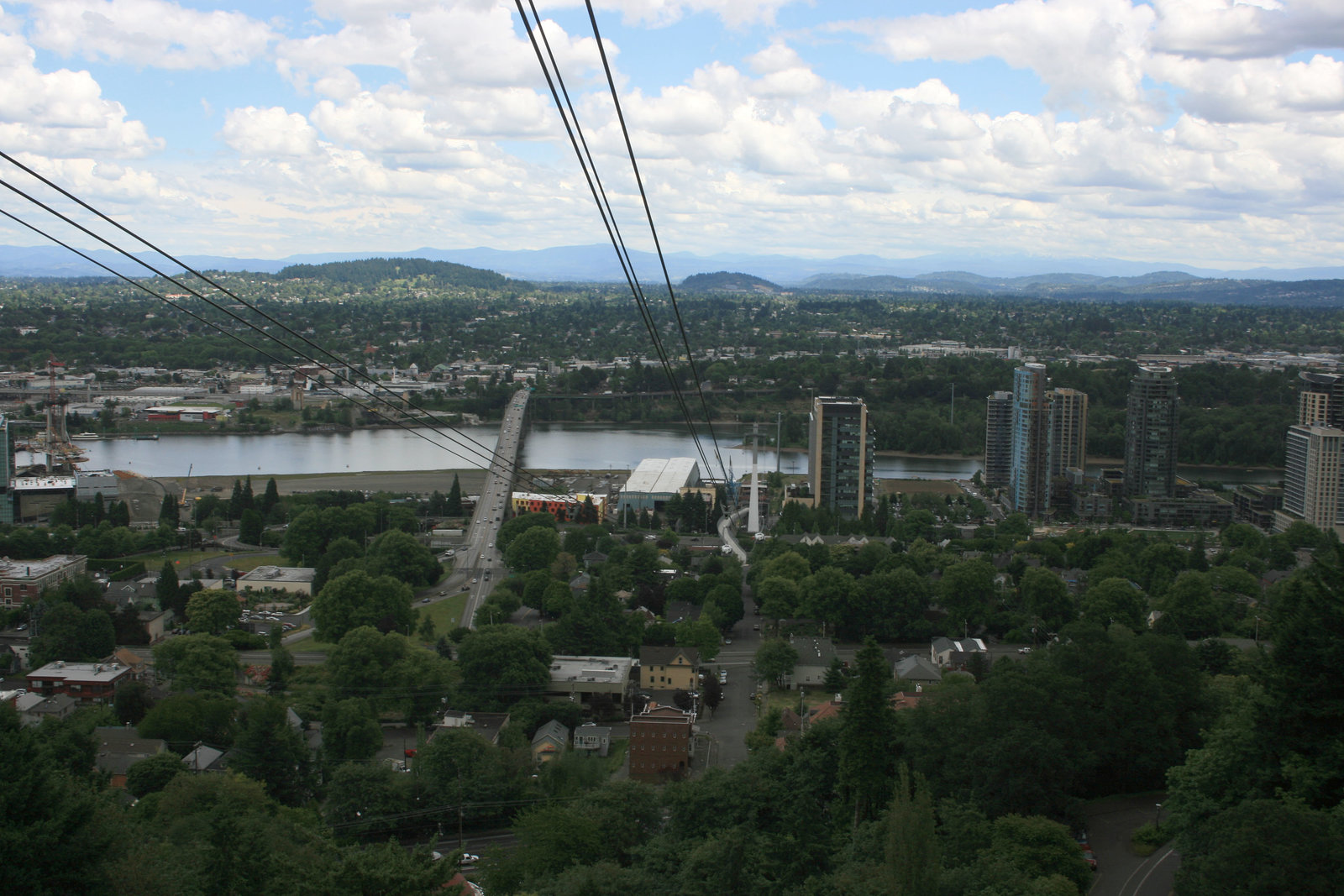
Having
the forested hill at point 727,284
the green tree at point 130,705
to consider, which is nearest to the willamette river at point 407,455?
the green tree at point 130,705

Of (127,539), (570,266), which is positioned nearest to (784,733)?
(127,539)

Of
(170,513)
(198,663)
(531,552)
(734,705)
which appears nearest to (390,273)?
(170,513)

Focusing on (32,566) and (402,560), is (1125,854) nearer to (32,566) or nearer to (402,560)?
(402,560)

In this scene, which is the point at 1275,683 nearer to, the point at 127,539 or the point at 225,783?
the point at 225,783

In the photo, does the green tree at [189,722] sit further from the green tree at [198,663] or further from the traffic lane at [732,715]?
the traffic lane at [732,715]

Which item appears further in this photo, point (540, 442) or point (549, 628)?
point (540, 442)

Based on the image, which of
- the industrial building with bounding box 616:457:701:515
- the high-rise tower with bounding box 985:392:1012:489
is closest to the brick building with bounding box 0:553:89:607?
the industrial building with bounding box 616:457:701:515
